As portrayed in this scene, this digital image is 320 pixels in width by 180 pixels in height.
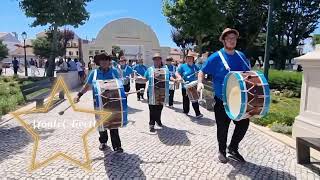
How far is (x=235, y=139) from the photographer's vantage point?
5.79 meters

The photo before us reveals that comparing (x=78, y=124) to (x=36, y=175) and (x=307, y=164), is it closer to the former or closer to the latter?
(x=36, y=175)

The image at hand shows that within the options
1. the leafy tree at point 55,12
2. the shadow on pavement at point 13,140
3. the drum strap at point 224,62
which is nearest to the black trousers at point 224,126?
the drum strap at point 224,62

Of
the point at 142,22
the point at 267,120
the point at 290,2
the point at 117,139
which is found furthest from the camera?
the point at 142,22

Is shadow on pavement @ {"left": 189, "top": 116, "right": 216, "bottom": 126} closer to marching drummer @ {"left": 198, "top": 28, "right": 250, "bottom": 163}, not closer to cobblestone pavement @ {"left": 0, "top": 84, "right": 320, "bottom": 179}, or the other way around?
cobblestone pavement @ {"left": 0, "top": 84, "right": 320, "bottom": 179}

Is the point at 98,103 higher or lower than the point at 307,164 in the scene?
higher

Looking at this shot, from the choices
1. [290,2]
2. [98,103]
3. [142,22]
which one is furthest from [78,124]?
[142,22]

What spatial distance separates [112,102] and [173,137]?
2.44 metres

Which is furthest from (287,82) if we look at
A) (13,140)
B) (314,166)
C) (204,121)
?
(13,140)

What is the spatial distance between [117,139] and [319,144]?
3.06 m

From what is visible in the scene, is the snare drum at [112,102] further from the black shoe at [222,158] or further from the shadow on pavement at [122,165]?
the black shoe at [222,158]

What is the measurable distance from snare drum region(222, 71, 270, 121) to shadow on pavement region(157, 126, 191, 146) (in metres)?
2.02

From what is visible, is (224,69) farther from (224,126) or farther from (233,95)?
(224,126)

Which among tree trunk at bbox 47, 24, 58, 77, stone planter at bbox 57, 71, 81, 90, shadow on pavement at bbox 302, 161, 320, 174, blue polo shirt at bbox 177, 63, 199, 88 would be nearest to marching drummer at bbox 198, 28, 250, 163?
shadow on pavement at bbox 302, 161, 320, 174

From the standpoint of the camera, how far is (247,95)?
4938mm
